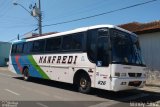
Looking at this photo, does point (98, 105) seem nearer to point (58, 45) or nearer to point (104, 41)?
point (104, 41)

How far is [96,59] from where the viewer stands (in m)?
13.1

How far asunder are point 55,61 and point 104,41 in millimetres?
4796

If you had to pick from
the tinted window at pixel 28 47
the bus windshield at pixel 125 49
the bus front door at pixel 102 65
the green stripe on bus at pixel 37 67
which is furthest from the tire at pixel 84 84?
the tinted window at pixel 28 47

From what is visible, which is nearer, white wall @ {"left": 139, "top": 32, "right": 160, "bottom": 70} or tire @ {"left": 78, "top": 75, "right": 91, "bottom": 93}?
tire @ {"left": 78, "top": 75, "right": 91, "bottom": 93}

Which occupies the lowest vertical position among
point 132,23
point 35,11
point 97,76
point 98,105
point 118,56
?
point 98,105

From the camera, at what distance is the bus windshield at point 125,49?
12.3 meters

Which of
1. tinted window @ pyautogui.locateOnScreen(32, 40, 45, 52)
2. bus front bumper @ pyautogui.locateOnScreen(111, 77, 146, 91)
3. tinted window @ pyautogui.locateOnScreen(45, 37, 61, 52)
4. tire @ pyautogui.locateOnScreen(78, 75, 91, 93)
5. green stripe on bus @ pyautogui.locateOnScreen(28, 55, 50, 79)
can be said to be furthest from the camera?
tinted window @ pyautogui.locateOnScreen(32, 40, 45, 52)

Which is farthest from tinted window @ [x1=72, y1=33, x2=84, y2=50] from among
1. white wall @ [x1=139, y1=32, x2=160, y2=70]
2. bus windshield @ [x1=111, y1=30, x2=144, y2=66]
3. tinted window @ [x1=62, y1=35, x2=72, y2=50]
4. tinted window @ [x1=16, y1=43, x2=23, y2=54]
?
tinted window @ [x1=16, y1=43, x2=23, y2=54]

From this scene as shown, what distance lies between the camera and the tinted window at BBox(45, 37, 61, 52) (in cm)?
1650

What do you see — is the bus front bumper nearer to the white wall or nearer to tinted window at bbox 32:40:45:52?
the white wall

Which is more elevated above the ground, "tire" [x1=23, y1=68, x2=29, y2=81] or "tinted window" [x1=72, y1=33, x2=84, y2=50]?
"tinted window" [x1=72, y1=33, x2=84, y2=50]

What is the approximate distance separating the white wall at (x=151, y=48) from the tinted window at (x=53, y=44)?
7.12 meters

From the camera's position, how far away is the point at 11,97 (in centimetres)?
1243

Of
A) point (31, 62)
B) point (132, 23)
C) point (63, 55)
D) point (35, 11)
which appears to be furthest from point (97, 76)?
point (35, 11)
